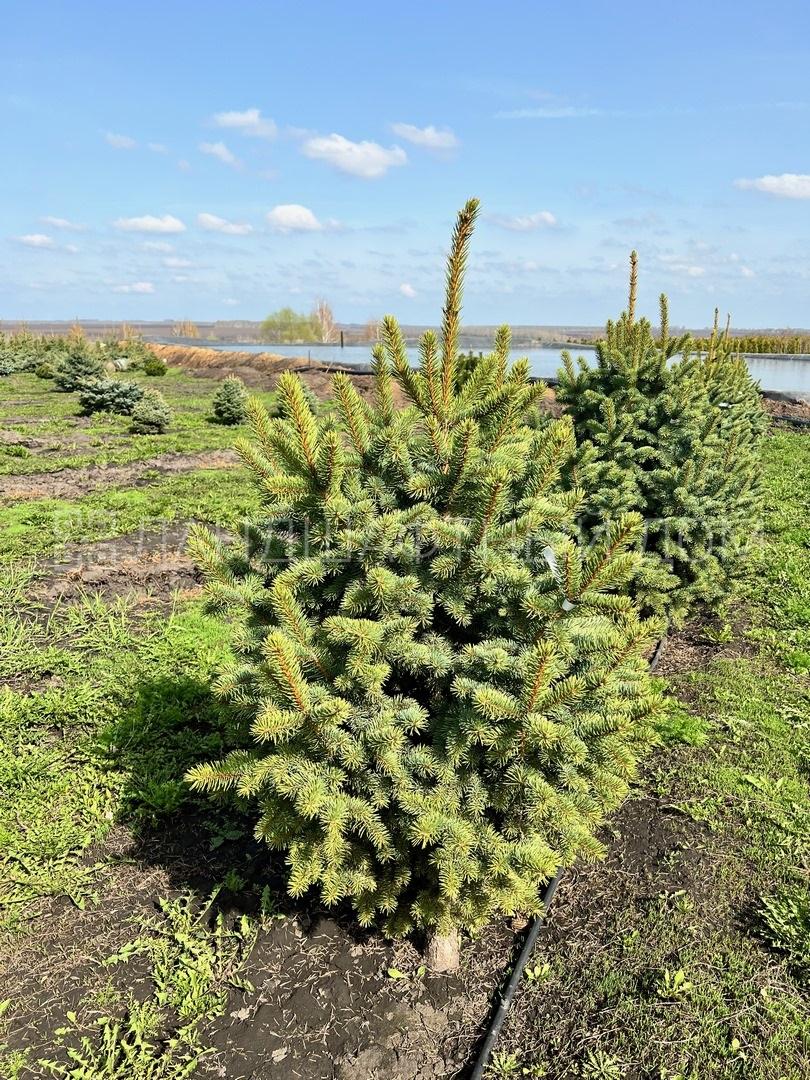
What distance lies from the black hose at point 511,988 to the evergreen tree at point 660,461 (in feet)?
9.25

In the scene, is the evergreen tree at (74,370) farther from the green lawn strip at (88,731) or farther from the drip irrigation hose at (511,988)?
the drip irrigation hose at (511,988)

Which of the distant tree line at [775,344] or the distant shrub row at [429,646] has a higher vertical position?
the distant tree line at [775,344]

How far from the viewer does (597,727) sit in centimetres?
265

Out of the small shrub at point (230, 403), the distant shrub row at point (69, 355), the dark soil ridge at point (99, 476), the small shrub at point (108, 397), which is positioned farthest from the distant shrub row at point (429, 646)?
the distant shrub row at point (69, 355)

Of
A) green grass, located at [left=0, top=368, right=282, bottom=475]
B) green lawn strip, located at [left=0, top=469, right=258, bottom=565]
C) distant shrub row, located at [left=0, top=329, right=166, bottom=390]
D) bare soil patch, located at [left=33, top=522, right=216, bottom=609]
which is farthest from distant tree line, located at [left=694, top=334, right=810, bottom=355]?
bare soil patch, located at [left=33, top=522, right=216, bottom=609]

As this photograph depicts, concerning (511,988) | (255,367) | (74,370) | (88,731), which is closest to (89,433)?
(74,370)

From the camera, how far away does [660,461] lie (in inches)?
230

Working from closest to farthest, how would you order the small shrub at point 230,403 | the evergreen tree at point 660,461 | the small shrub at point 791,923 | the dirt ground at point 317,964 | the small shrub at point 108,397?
the dirt ground at point 317,964 → the small shrub at point 791,923 → the evergreen tree at point 660,461 → the small shrub at point 230,403 → the small shrub at point 108,397

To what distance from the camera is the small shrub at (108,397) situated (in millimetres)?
18219

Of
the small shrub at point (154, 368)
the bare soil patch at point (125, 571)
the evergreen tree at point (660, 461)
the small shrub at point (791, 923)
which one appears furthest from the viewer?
the small shrub at point (154, 368)

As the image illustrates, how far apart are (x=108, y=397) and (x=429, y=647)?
18.0 m

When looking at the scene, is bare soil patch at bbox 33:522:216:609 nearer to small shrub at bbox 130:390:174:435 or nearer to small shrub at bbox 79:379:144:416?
small shrub at bbox 130:390:174:435

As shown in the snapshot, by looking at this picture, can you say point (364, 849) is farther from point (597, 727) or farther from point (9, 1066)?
point (9, 1066)

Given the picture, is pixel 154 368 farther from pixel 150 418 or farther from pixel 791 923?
pixel 791 923
